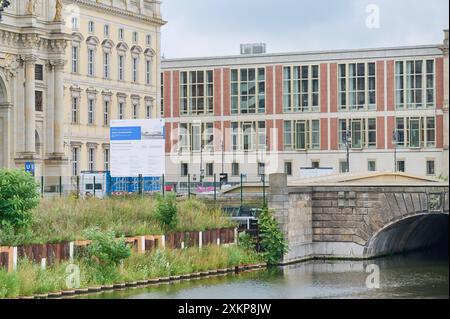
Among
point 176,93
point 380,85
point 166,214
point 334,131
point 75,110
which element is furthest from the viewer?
point 176,93

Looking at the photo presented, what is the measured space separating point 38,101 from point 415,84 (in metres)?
34.7

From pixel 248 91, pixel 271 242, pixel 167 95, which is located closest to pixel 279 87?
pixel 248 91

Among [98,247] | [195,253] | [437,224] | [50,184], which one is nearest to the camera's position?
[98,247]

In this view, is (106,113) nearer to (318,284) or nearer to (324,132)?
(324,132)

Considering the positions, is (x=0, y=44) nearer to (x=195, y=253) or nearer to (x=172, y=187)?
(x=172, y=187)

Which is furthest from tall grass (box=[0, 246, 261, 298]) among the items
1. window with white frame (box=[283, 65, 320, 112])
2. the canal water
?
window with white frame (box=[283, 65, 320, 112])

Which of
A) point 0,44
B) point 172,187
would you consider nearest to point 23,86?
point 0,44

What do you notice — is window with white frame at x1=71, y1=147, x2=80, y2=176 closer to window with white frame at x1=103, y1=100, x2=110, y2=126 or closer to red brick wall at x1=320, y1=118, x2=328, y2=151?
window with white frame at x1=103, y1=100, x2=110, y2=126

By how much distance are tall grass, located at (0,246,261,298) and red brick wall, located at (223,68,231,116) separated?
47895 mm

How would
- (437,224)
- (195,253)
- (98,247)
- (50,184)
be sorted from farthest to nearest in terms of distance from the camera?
1. (50,184)
2. (437,224)
3. (195,253)
4. (98,247)

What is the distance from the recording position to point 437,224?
238ft

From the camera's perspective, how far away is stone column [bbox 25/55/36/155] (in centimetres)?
7850

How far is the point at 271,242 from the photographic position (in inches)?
2463

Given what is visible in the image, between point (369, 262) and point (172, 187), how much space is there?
18.7 metres
